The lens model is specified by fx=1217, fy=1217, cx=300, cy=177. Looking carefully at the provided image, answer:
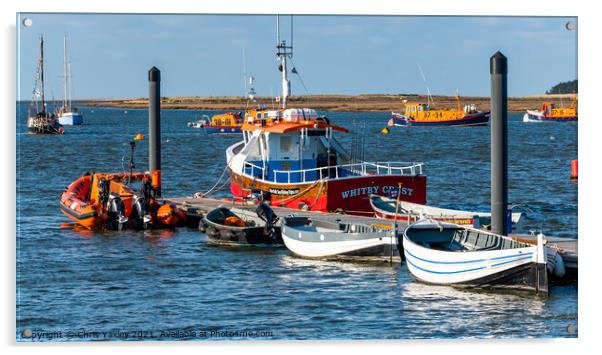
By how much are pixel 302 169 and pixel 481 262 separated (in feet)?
42.0

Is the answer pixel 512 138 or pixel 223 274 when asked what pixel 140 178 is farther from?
pixel 512 138

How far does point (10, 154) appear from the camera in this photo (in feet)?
62.1

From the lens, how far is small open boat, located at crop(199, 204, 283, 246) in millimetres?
31516

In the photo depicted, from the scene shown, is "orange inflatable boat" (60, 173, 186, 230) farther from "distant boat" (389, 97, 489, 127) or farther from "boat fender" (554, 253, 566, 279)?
"distant boat" (389, 97, 489, 127)

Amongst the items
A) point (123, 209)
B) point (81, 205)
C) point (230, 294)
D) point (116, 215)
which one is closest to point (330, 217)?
point (123, 209)

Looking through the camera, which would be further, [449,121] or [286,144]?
[449,121]

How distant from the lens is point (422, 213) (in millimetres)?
29906

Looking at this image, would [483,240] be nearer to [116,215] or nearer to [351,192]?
[351,192]

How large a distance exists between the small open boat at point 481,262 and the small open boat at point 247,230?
5883 millimetres

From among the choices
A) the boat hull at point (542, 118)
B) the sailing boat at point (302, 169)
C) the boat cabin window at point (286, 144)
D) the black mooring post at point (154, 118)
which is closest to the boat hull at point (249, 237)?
the sailing boat at point (302, 169)

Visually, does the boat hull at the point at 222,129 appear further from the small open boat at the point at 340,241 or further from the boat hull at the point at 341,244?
the boat hull at the point at 341,244

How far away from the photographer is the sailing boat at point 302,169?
34.5 metres

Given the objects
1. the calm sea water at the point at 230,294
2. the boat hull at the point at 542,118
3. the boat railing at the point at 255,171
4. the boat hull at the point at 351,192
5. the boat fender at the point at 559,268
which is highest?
the boat hull at the point at 542,118
